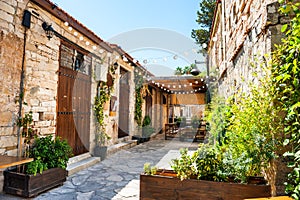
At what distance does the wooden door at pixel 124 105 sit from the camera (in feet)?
24.9

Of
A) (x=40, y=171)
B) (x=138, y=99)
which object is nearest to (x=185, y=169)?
(x=40, y=171)

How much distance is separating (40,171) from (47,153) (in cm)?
40

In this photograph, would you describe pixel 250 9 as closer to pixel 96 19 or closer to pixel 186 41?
pixel 186 41

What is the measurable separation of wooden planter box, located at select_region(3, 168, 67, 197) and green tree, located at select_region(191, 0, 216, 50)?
12.2 metres

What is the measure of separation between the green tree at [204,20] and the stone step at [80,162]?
35.4 ft

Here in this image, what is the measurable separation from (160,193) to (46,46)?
3308mm

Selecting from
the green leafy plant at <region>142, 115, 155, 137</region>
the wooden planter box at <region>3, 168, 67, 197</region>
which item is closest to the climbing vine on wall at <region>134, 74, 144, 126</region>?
the green leafy plant at <region>142, 115, 155, 137</region>

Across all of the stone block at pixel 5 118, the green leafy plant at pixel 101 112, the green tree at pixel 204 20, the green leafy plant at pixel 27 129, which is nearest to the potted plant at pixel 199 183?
the green leafy plant at pixel 27 129

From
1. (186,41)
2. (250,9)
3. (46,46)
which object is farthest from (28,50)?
(186,41)

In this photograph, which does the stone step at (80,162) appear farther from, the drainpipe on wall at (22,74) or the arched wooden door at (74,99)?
the drainpipe on wall at (22,74)

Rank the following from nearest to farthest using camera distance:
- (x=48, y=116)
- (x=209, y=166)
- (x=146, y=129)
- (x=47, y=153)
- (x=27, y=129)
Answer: (x=209, y=166) < (x=27, y=129) < (x=47, y=153) < (x=48, y=116) < (x=146, y=129)

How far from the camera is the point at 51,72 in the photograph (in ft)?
12.9

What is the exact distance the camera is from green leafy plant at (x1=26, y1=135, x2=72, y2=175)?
10.6 ft

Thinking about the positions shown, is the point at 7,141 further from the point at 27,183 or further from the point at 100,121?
the point at 100,121
